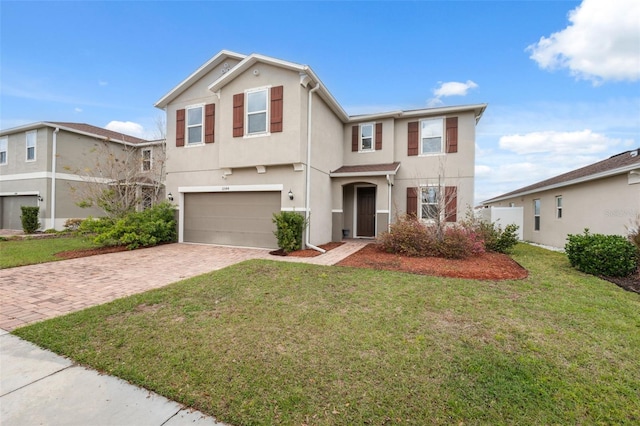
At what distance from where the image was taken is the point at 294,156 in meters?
9.77

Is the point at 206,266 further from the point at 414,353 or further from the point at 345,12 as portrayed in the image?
the point at 345,12

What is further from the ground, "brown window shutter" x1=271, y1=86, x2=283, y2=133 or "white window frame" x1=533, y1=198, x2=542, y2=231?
"brown window shutter" x1=271, y1=86, x2=283, y2=133

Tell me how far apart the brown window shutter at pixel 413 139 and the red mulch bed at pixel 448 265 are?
5.67m

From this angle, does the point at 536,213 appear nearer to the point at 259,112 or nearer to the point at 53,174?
the point at 259,112

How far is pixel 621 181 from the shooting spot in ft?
31.6

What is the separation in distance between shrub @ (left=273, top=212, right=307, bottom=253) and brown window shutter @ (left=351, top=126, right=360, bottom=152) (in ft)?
18.1

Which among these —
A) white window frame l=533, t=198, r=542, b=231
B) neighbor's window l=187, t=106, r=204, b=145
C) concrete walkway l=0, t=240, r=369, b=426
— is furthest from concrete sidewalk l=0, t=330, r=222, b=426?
white window frame l=533, t=198, r=542, b=231

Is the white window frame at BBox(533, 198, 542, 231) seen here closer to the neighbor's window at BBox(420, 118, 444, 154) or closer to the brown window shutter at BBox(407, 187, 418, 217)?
the neighbor's window at BBox(420, 118, 444, 154)

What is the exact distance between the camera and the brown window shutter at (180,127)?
12.1 meters

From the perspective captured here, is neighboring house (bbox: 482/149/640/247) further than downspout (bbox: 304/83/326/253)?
No

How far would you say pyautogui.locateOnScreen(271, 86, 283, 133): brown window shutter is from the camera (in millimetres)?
9969

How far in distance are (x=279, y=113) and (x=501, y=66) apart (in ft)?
32.8

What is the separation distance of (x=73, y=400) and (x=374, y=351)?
287 cm

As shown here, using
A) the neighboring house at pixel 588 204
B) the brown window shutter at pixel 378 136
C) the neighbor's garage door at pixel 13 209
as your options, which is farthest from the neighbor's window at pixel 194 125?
the neighboring house at pixel 588 204
